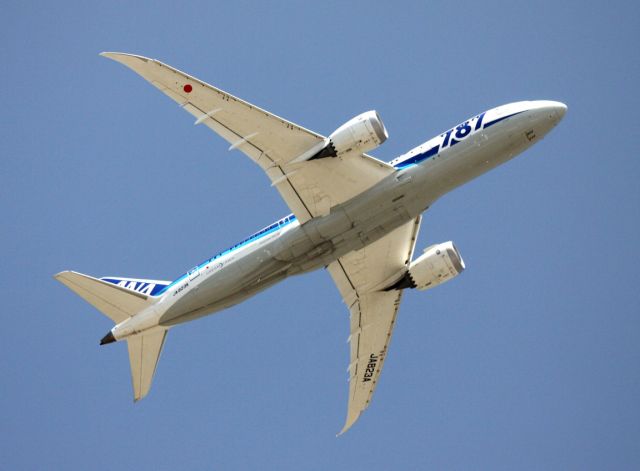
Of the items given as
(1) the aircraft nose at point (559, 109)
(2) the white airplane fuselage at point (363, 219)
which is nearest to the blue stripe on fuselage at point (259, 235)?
(2) the white airplane fuselage at point (363, 219)

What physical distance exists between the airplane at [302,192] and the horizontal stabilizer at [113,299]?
5cm

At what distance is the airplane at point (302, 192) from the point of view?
165ft

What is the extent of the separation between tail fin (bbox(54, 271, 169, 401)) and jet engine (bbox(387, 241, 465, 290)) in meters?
14.1

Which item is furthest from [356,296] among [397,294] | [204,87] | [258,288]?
[204,87]

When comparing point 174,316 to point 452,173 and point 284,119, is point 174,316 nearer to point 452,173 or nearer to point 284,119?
point 284,119

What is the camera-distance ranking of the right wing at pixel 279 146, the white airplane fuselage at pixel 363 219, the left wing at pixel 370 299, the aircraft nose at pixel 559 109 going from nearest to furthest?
the right wing at pixel 279 146, the white airplane fuselage at pixel 363 219, the aircraft nose at pixel 559 109, the left wing at pixel 370 299

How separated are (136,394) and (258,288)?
9042 mm

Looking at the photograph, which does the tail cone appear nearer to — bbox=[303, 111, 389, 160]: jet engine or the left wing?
the left wing

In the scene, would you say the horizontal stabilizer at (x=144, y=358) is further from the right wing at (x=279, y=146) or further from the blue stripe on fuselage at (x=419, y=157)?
the blue stripe on fuselage at (x=419, y=157)

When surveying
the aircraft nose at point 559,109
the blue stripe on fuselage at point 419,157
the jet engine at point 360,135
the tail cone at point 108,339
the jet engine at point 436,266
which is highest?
the jet engine at point 360,135

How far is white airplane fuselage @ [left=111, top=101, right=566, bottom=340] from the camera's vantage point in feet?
169

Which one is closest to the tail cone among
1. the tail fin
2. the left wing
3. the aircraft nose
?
the tail fin

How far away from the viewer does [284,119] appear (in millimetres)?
50000

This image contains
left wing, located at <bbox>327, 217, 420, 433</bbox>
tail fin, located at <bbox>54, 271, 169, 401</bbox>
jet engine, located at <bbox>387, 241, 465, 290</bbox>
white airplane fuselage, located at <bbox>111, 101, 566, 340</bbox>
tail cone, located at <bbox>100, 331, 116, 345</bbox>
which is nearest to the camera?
white airplane fuselage, located at <bbox>111, 101, 566, 340</bbox>
